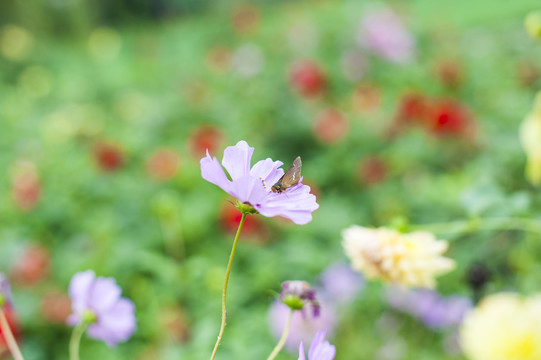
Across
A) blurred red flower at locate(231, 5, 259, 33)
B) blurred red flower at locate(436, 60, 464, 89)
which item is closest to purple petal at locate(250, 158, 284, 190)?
blurred red flower at locate(436, 60, 464, 89)

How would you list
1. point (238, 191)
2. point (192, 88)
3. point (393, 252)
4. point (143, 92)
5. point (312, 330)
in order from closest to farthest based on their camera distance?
point (238, 191), point (393, 252), point (312, 330), point (192, 88), point (143, 92)

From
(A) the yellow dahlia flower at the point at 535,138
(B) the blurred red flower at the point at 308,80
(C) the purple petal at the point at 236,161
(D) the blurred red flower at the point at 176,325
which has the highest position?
(B) the blurred red flower at the point at 308,80

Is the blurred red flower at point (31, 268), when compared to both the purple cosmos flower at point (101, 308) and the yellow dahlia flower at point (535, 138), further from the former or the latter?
the yellow dahlia flower at point (535, 138)

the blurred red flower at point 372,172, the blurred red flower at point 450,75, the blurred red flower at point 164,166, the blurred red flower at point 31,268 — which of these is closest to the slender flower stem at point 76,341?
the blurred red flower at point 31,268

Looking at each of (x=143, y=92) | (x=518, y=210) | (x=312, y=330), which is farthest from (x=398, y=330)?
(x=143, y=92)

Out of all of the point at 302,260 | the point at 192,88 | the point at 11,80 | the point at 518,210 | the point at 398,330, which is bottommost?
the point at 518,210

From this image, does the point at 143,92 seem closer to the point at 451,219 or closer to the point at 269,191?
the point at 451,219

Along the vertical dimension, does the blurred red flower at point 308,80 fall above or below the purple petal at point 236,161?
above

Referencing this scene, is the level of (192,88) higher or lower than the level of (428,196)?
higher
